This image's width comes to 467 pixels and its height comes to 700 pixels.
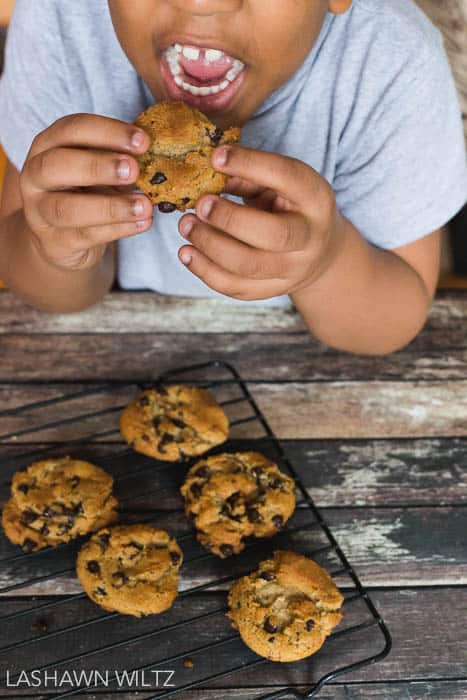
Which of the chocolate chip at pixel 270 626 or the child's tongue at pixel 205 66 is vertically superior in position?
the child's tongue at pixel 205 66

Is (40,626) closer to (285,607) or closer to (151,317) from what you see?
(285,607)

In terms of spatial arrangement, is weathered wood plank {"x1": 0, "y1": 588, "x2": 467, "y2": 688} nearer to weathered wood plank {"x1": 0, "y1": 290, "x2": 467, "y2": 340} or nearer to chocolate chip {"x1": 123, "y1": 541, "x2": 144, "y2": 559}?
chocolate chip {"x1": 123, "y1": 541, "x2": 144, "y2": 559}

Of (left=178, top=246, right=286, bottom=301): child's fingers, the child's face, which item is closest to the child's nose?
the child's face

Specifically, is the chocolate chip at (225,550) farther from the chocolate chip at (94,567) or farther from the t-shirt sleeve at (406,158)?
the t-shirt sleeve at (406,158)

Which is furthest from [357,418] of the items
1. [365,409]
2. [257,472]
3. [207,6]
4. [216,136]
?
[207,6]

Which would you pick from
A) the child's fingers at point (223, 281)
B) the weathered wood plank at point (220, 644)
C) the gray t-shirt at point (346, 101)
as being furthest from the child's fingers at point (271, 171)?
the weathered wood plank at point (220, 644)

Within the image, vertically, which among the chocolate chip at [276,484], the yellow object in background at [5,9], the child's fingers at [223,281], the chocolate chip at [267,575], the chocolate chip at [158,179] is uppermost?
the chocolate chip at [158,179]
